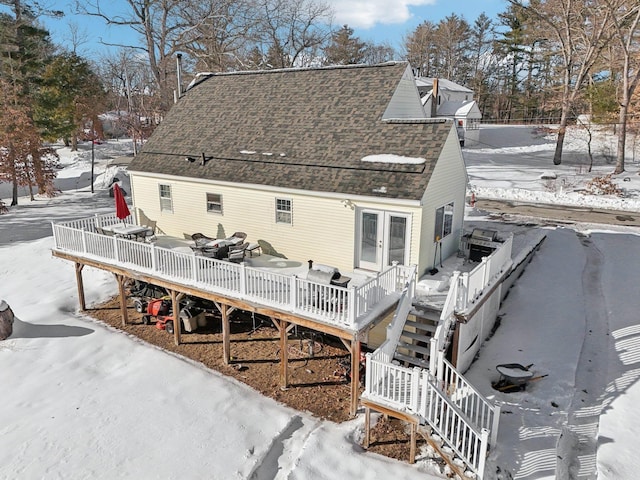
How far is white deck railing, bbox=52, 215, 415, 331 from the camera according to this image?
10.2m

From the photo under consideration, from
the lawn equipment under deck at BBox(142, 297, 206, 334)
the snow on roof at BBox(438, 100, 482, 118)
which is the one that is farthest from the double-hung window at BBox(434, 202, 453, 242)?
the snow on roof at BBox(438, 100, 482, 118)

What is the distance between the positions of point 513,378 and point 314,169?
7668 mm

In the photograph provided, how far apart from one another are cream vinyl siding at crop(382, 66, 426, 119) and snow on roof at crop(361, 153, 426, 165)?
1.68 metres

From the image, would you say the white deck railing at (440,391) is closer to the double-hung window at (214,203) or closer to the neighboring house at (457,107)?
the double-hung window at (214,203)

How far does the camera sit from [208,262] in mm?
12352

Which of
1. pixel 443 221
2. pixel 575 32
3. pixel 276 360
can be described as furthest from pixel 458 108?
pixel 276 360

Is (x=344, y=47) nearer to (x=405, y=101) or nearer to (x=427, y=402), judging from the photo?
(x=405, y=101)

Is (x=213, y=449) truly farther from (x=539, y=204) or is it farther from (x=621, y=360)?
(x=539, y=204)

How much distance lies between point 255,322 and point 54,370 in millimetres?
5862

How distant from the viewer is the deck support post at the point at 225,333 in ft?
41.1

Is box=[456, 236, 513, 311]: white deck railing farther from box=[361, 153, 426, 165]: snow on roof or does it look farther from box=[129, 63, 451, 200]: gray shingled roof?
box=[361, 153, 426, 165]: snow on roof

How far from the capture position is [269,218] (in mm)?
14297

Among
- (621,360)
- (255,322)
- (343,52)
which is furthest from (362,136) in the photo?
(343,52)

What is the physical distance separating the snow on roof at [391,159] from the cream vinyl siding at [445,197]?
56 cm
